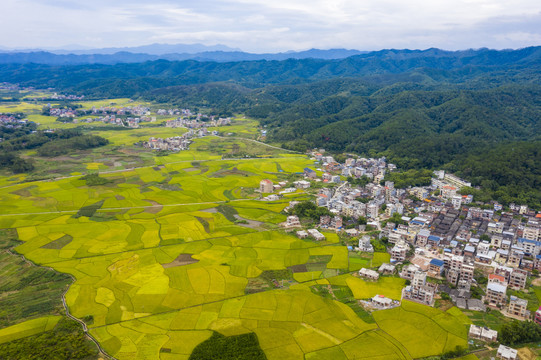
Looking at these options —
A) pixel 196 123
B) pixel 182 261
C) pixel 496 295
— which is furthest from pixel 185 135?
pixel 496 295

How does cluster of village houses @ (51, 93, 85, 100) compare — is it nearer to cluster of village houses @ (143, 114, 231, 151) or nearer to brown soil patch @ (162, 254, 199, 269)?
cluster of village houses @ (143, 114, 231, 151)

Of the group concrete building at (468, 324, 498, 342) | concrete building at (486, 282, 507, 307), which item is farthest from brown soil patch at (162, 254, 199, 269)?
concrete building at (486, 282, 507, 307)

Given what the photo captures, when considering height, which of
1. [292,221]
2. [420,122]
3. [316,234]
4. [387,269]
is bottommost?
[387,269]

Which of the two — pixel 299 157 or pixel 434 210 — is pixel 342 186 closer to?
pixel 434 210

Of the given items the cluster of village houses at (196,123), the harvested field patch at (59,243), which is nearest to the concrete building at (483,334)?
the harvested field patch at (59,243)

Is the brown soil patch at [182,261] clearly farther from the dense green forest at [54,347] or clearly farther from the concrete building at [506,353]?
the concrete building at [506,353]

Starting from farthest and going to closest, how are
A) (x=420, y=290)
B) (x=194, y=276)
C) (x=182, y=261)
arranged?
1. (x=182, y=261)
2. (x=194, y=276)
3. (x=420, y=290)

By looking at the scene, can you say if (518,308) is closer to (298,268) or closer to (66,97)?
(298,268)
